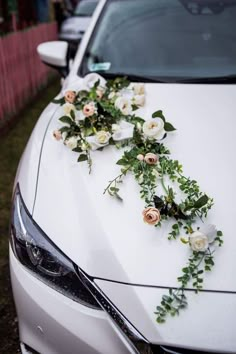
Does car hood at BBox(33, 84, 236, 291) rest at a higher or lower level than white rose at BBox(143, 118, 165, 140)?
lower

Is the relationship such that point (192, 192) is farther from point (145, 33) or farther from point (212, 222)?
point (145, 33)

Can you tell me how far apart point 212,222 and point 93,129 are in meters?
0.70

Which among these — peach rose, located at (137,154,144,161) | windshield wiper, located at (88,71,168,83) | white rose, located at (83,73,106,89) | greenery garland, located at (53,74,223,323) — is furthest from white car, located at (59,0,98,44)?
peach rose, located at (137,154,144,161)

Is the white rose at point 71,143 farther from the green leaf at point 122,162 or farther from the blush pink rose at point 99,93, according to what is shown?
the blush pink rose at point 99,93

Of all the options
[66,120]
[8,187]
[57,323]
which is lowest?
[8,187]

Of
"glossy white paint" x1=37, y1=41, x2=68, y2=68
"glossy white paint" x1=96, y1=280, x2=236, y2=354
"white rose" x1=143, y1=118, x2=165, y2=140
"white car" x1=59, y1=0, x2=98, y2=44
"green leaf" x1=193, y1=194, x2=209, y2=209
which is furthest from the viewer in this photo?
"white car" x1=59, y1=0, x2=98, y2=44

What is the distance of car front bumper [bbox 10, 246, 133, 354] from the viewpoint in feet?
4.40

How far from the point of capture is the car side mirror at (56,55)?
3031 millimetres

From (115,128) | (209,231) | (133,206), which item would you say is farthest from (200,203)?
(115,128)

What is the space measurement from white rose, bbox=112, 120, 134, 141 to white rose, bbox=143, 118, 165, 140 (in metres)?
0.07

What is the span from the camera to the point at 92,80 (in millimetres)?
2355

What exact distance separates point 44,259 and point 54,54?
1.87 m

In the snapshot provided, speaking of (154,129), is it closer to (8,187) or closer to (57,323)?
(57,323)

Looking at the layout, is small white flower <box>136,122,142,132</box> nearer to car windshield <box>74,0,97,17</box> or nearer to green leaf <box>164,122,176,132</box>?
green leaf <box>164,122,176,132</box>
